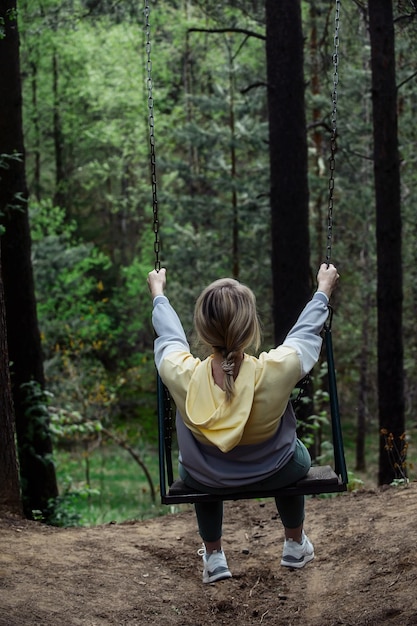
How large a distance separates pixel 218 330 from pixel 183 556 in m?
2.29

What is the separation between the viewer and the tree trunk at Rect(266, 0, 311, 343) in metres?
8.73

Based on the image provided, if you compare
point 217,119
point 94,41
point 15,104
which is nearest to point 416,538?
point 15,104

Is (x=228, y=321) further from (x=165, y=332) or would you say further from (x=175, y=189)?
(x=175, y=189)

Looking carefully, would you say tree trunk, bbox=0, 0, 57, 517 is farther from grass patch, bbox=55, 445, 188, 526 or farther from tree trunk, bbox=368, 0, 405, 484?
tree trunk, bbox=368, 0, 405, 484

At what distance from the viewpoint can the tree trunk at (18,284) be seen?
720cm

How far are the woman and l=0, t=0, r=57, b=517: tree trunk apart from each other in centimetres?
363

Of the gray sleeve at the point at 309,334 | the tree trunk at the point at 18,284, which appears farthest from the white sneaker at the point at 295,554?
the tree trunk at the point at 18,284

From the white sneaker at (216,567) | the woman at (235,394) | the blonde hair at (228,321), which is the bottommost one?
the white sneaker at (216,567)

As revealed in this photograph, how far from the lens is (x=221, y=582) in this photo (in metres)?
4.80

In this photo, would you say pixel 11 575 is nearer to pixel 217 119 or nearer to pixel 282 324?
pixel 282 324

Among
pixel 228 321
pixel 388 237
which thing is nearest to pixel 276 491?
pixel 228 321

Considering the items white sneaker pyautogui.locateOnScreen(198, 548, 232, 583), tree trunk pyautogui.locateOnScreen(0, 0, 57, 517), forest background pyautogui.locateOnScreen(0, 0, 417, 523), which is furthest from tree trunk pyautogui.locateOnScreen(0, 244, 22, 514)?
forest background pyautogui.locateOnScreen(0, 0, 417, 523)

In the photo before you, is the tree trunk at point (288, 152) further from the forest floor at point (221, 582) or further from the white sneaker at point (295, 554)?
the white sneaker at point (295, 554)

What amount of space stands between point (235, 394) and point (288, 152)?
5.62 metres
